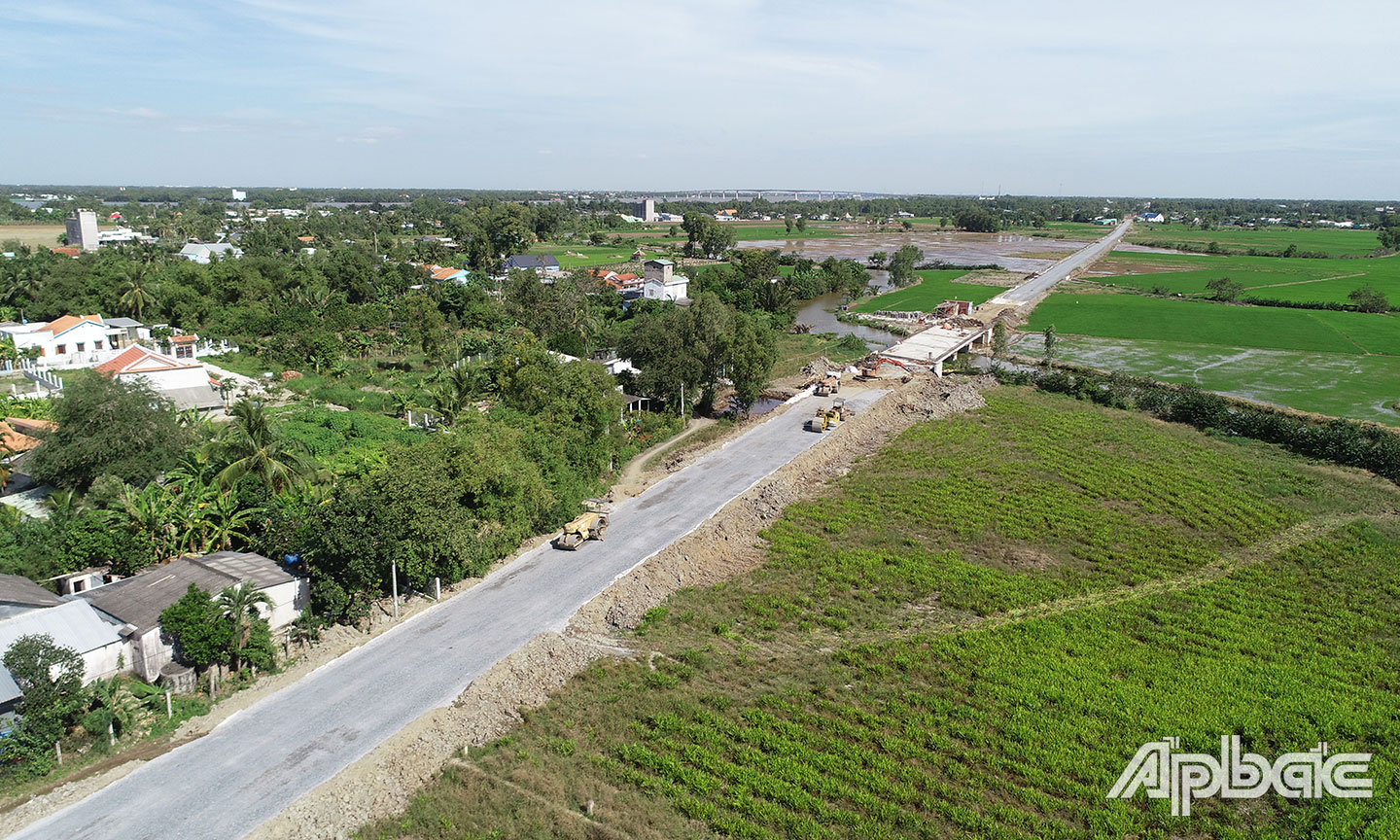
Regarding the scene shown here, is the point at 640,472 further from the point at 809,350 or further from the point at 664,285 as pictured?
the point at 664,285

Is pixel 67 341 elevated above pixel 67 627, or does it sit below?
above

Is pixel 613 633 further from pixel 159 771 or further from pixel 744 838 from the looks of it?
pixel 159 771

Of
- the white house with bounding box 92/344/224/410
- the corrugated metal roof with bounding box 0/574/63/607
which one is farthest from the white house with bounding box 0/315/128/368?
the corrugated metal roof with bounding box 0/574/63/607

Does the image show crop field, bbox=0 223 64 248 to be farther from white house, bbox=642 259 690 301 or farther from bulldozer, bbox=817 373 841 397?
bulldozer, bbox=817 373 841 397

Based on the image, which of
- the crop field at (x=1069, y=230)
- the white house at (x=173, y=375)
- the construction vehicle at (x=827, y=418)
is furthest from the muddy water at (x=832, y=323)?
the crop field at (x=1069, y=230)

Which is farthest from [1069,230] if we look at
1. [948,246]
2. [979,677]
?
[979,677]

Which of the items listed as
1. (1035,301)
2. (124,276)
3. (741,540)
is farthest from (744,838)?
(1035,301)
